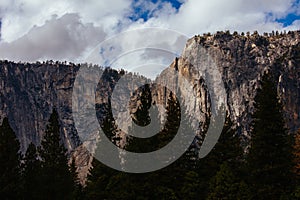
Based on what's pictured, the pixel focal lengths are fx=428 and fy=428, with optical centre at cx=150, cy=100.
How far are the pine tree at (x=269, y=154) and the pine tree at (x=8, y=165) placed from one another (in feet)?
75.1

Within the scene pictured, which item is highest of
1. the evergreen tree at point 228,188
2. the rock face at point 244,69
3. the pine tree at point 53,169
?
the rock face at point 244,69

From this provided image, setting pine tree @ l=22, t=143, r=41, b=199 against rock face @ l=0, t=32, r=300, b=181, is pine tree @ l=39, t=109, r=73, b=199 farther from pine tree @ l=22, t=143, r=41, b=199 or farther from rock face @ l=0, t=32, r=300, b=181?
rock face @ l=0, t=32, r=300, b=181

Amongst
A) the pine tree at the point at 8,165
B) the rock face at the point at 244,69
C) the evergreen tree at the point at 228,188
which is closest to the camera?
the evergreen tree at the point at 228,188

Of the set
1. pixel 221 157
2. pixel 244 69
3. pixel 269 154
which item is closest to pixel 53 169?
pixel 221 157

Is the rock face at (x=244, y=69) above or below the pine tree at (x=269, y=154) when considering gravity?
above

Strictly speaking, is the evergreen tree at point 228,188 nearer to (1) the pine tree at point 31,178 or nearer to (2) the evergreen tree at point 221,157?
(2) the evergreen tree at point 221,157

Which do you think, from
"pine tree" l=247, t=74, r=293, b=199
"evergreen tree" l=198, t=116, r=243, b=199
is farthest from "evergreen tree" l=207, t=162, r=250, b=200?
"evergreen tree" l=198, t=116, r=243, b=199

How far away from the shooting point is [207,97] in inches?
6639

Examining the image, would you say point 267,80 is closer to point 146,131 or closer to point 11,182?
point 146,131

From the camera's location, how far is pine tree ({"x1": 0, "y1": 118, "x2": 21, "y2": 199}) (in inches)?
1636

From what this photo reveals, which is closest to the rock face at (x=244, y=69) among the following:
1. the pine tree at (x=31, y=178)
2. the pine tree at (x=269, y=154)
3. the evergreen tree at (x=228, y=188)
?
the pine tree at (x=269, y=154)

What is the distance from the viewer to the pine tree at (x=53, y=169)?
49.7 metres

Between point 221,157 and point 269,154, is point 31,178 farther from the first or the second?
point 269,154

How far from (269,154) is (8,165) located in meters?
25.5
